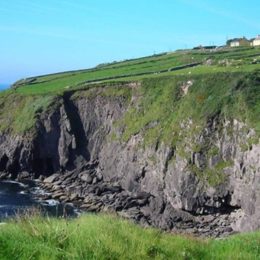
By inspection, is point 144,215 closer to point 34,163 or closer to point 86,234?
point 34,163

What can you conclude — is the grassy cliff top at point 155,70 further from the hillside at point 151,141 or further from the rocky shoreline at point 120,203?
the rocky shoreline at point 120,203

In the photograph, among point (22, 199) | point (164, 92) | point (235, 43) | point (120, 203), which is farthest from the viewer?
point (235, 43)

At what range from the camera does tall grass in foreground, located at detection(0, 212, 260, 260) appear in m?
10.7

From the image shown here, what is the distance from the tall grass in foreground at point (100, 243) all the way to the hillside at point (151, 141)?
105 feet

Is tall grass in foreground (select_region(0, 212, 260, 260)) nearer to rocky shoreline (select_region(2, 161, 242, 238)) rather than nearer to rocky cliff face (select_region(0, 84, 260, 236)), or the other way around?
rocky shoreline (select_region(2, 161, 242, 238))

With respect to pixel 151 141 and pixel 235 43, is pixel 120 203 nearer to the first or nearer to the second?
pixel 151 141

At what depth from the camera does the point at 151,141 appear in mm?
75438

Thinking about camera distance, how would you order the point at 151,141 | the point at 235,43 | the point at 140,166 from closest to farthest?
the point at 140,166 → the point at 151,141 → the point at 235,43

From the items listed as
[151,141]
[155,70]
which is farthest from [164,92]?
[155,70]

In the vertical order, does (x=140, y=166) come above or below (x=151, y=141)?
below

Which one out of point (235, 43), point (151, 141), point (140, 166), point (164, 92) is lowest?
point (140, 166)

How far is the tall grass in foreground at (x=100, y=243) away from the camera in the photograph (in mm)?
10742

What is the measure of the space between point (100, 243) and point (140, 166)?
64076 mm

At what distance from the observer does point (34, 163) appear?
89062 mm
